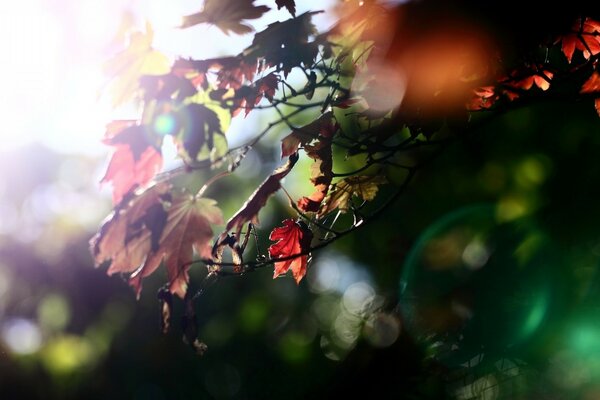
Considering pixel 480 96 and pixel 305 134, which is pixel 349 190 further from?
pixel 480 96

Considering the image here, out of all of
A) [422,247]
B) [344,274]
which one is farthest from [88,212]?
[422,247]

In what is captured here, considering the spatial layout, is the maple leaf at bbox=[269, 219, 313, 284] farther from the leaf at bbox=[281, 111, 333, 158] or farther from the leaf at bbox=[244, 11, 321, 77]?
the leaf at bbox=[244, 11, 321, 77]

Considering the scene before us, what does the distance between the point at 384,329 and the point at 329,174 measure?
350 centimetres

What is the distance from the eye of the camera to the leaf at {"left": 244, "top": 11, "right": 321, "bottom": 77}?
136 centimetres

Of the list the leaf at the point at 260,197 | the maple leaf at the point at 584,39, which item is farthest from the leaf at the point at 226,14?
the maple leaf at the point at 584,39

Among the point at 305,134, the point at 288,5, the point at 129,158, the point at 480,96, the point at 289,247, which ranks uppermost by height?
the point at 288,5

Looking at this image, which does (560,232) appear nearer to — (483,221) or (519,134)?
(483,221)

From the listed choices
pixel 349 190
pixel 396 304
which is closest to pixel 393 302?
pixel 396 304

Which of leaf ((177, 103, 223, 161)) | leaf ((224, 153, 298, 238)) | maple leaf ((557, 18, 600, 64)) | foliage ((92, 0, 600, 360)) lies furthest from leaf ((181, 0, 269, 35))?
maple leaf ((557, 18, 600, 64))

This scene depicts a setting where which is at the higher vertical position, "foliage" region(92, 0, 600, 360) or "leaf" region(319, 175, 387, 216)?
"foliage" region(92, 0, 600, 360)

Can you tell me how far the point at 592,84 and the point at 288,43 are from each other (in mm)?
901

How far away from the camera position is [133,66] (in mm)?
1372

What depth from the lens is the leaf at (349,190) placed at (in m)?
1.66

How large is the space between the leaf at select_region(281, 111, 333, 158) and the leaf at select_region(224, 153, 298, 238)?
53 mm
